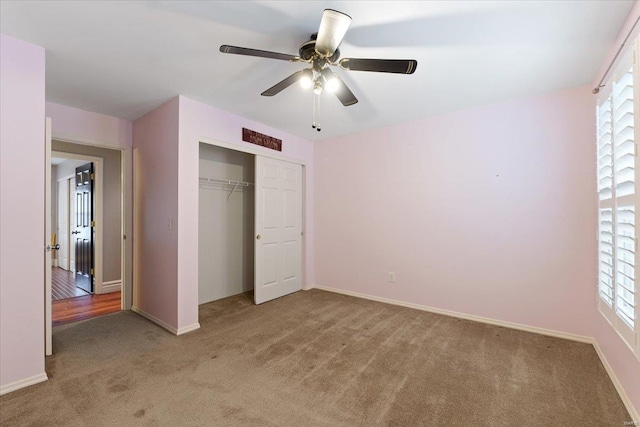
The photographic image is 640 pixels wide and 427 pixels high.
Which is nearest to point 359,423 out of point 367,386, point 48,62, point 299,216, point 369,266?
point 367,386

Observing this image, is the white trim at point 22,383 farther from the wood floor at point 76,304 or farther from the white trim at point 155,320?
the wood floor at point 76,304

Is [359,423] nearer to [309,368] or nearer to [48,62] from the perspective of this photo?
[309,368]

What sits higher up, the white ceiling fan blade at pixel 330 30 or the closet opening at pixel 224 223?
the white ceiling fan blade at pixel 330 30

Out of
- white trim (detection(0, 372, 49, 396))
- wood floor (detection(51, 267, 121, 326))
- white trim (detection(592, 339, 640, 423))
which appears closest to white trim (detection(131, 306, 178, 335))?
wood floor (detection(51, 267, 121, 326))

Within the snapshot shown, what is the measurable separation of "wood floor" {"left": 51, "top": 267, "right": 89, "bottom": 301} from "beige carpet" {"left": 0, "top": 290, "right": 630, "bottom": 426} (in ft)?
5.56

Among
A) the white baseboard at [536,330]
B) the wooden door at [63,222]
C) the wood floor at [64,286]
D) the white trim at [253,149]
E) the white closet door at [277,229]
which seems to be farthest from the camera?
the wooden door at [63,222]

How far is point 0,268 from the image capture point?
1899mm

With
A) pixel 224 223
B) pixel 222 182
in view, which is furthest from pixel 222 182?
pixel 224 223

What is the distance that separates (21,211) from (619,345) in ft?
14.4

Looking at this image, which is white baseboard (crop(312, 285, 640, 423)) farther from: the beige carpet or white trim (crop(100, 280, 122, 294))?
white trim (crop(100, 280, 122, 294))

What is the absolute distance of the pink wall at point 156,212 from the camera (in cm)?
296

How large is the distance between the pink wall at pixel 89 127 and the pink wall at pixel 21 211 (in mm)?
1237

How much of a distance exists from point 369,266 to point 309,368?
204cm

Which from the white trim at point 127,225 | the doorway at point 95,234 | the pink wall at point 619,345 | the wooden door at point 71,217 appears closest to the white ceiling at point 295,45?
the pink wall at point 619,345
